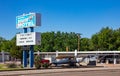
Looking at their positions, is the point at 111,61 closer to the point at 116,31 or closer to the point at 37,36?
the point at 116,31

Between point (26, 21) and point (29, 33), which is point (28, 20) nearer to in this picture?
point (26, 21)

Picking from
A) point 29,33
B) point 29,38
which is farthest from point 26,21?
point 29,38

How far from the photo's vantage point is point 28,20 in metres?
51.6

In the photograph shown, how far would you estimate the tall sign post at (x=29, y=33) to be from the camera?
50.1m

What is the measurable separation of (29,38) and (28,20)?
282cm

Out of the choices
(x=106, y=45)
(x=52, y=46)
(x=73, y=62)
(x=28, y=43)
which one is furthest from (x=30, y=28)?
(x=52, y=46)

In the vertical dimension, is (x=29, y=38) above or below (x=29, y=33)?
below

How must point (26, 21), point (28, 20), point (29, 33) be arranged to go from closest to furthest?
1. point (29, 33)
2. point (28, 20)
3. point (26, 21)

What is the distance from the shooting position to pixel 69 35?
504ft

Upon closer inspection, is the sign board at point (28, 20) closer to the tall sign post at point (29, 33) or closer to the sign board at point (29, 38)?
the tall sign post at point (29, 33)

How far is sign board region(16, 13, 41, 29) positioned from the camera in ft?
165

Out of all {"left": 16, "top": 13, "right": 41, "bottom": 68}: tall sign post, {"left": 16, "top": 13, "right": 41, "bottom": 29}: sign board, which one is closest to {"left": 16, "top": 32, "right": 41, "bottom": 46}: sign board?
{"left": 16, "top": 13, "right": 41, "bottom": 68}: tall sign post

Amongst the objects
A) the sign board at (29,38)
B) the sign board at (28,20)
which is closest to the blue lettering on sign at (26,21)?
the sign board at (28,20)

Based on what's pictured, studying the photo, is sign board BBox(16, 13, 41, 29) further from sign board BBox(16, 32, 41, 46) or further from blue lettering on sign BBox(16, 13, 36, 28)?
sign board BBox(16, 32, 41, 46)
